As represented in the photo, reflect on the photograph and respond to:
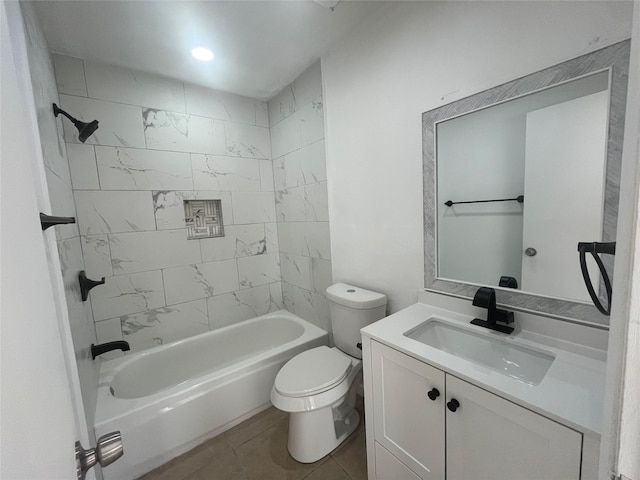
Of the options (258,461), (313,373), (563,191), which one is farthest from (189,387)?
(563,191)

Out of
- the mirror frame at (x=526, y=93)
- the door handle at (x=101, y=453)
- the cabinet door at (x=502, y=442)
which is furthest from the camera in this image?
the mirror frame at (x=526, y=93)

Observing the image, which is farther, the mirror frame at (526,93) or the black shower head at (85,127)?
the black shower head at (85,127)

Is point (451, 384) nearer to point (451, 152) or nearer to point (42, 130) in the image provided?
point (451, 152)

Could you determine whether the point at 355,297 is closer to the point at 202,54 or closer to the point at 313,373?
the point at 313,373

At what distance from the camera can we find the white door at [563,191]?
0.89 metres

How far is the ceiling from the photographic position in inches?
53.6

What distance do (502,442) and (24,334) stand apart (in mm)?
1150

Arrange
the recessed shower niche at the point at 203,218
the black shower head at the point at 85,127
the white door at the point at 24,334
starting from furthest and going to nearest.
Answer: the recessed shower niche at the point at 203,218 < the black shower head at the point at 85,127 < the white door at the point at 24,334

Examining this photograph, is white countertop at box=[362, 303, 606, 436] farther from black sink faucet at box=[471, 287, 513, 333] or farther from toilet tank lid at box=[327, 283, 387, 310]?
toilet tank lid at box=[327, 283, 387, 310]

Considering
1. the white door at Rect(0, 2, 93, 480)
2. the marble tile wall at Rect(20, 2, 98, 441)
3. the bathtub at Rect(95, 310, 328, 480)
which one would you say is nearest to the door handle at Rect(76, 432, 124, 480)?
the white door at Rect(0, 2, 93, 480)

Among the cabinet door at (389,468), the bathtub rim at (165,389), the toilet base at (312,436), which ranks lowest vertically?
the toilet base at (312,436)

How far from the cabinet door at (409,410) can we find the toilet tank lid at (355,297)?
1.41ft

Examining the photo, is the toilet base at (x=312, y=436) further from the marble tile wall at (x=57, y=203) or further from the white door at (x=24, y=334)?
the white door at (x=24, y=334)

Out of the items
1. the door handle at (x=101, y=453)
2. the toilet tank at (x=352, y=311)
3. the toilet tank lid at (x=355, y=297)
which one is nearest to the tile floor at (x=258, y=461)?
the toilet tank at (x=352, y=311)
